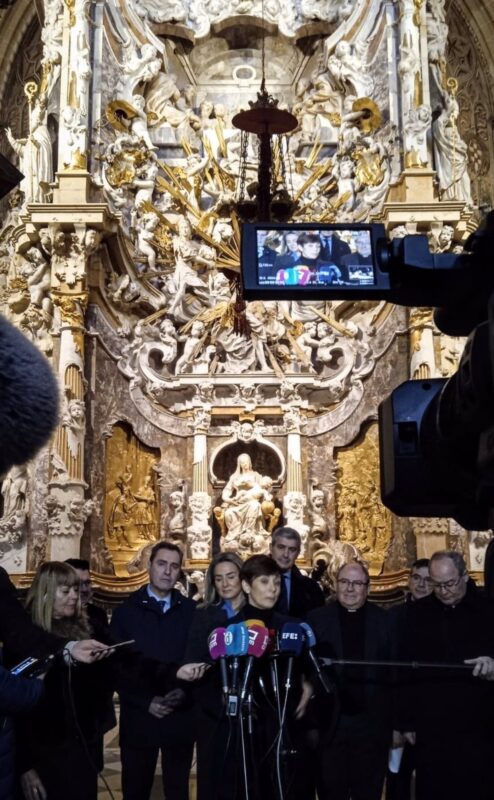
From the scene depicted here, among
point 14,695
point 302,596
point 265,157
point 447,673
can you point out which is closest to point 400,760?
point 447,673

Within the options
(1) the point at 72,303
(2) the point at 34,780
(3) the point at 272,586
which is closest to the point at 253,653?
(3) the point at 272,586

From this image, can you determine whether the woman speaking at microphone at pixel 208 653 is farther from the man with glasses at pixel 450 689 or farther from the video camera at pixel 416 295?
the video camera at pixel 416 295

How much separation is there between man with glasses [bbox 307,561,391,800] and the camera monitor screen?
9.12ft

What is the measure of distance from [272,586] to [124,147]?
8873mm

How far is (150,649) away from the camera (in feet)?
14.9

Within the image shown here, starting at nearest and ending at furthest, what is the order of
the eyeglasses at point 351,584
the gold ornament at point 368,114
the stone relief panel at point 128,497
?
the eyeglasses at point 351,584 < the stone relief panel at point 128,497 < the gold ornament at point 368,114

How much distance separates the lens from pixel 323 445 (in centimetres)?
1177

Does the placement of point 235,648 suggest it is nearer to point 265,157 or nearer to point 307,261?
point 307,261

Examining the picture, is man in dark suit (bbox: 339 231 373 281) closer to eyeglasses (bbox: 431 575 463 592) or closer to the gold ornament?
eyeglasses (bbox: 431 575 463 592)

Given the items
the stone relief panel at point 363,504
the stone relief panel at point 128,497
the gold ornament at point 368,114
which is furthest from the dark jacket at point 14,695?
the gold ornament at point 368,114

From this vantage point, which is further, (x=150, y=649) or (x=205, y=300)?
(x=205, y=300)

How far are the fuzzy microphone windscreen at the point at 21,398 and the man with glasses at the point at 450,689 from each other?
281 cm

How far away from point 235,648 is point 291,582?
1824 mm

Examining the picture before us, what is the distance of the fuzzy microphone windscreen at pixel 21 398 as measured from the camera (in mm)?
1437
